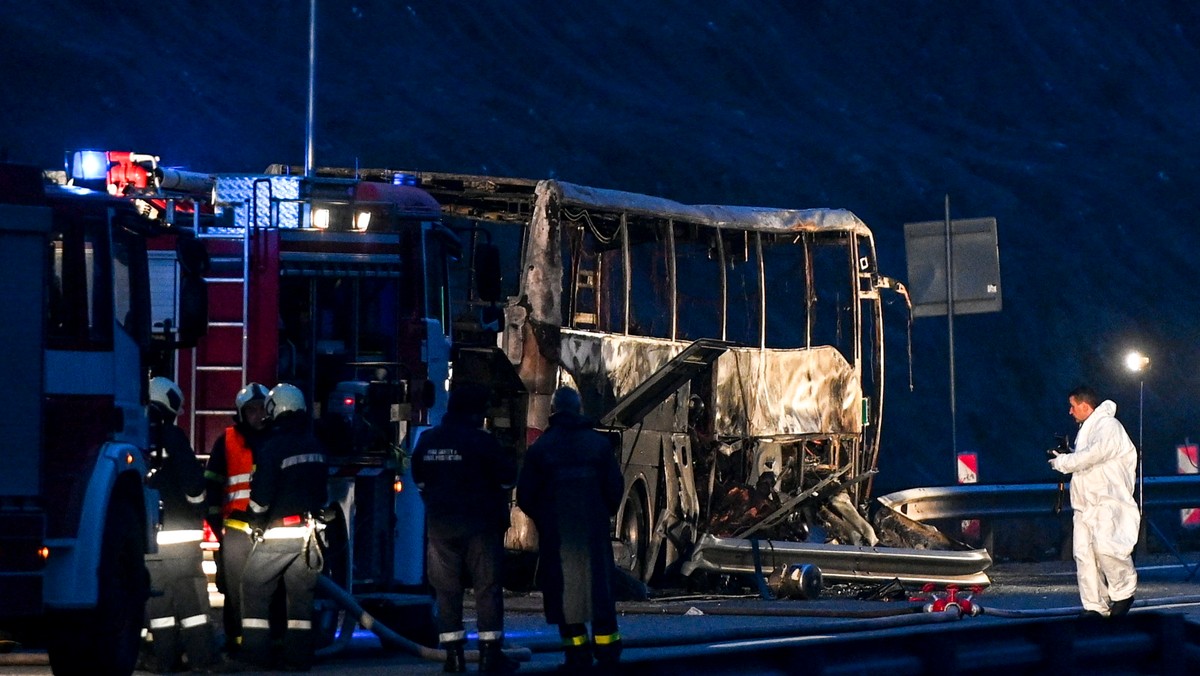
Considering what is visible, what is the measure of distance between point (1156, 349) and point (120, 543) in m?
51.3

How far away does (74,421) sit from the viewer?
11.7 meters

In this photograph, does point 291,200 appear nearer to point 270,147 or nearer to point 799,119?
point 270,147

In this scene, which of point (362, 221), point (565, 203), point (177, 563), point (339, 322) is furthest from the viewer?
point (565, 203)

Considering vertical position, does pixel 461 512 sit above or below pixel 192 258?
below

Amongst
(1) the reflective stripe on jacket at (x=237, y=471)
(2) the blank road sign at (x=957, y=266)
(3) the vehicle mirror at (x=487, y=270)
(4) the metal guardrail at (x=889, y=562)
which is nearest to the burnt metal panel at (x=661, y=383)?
(4) the metal guardrail at (x=889, y=562)

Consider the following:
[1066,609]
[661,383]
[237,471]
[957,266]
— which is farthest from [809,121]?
[237,471]

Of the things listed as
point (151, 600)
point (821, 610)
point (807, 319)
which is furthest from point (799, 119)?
point (151, 600)

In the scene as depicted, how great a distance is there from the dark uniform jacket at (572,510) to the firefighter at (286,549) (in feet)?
4.65

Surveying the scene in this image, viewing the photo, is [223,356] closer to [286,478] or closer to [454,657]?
[286,478]

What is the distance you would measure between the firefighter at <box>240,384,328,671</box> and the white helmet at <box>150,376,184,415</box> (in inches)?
31.6

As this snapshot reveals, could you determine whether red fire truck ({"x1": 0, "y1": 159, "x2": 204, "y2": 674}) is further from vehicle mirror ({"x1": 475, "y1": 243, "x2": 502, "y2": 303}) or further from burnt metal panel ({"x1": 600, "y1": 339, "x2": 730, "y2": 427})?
burnt metal panel ({"x1": 600, "y1": 339, "x2": 730, "y2": 427})

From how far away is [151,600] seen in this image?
537 inches

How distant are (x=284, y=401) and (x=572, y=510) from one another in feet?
6.77

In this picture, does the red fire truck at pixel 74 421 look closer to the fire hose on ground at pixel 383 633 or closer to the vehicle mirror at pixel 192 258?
the vehicle mirror at pixel 192 258
